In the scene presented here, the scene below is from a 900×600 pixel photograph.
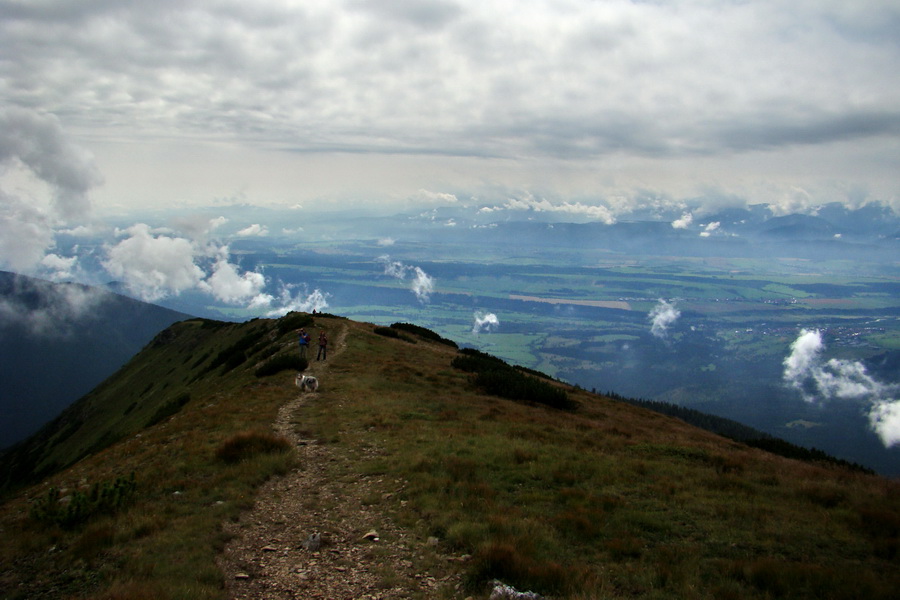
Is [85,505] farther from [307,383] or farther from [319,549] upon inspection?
[307,383]

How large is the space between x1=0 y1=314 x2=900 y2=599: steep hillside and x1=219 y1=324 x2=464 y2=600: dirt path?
0.05 m

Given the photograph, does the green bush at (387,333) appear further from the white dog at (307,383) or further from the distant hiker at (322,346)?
the white dog at (307,383)

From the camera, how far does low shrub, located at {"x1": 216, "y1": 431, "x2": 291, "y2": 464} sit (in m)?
14.6

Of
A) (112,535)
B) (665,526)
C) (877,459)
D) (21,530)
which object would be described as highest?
(665,526)

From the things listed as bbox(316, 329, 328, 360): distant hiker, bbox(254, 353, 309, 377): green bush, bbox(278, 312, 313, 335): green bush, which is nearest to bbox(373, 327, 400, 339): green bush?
bbox(278, 312, 313, 335): green bush

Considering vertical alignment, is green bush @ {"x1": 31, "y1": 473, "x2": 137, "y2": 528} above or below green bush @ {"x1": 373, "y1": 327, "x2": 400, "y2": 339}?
below

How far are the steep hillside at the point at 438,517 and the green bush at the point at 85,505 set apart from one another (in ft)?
0.14

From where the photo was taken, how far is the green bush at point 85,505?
35.9 feet

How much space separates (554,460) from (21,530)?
13238mm

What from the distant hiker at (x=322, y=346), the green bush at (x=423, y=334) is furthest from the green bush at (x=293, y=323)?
the distant hiker at (x=322, y=346)

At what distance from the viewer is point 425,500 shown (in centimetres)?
1133

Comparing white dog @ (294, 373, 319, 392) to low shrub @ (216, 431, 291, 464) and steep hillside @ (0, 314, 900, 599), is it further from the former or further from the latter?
low shrub @ (216, 431, 291, 464)

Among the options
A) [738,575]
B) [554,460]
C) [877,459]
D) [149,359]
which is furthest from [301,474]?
[877,459]

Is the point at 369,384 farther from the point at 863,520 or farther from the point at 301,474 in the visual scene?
the point at 863,520
